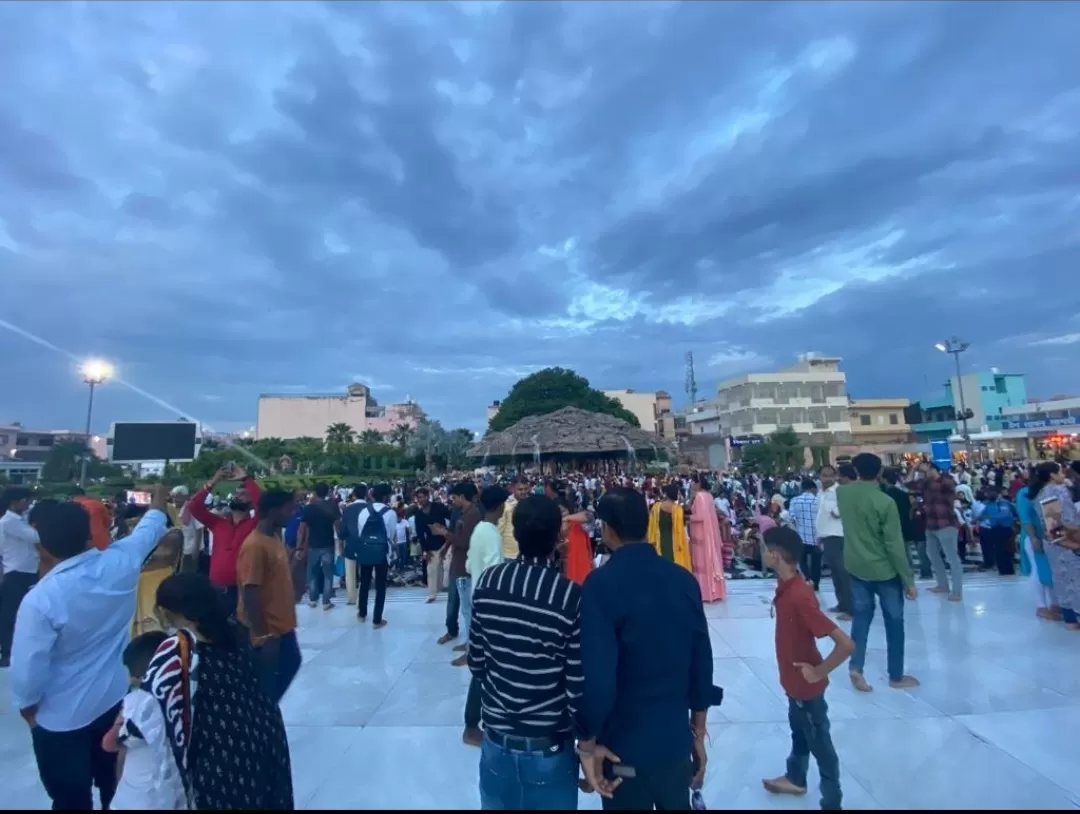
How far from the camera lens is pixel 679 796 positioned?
6.34 ft

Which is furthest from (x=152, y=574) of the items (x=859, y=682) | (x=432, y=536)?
(x=859, y=682)

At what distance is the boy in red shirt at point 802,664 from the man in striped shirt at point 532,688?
53.9 inches

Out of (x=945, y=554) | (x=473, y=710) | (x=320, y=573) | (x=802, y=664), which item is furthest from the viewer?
(x=320, y=573)

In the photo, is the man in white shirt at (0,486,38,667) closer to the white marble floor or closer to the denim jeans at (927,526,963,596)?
the white marble floor

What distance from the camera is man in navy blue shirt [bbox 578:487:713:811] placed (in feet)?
6.06

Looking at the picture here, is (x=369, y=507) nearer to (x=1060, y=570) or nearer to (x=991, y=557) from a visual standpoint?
(x=1060, y=570)

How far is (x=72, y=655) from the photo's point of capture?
7.69 feet

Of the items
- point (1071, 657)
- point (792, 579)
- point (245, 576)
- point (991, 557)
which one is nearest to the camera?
point (792, 579)

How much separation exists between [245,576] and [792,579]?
3098 millimetres

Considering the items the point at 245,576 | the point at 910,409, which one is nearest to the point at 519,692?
the point at 245,576

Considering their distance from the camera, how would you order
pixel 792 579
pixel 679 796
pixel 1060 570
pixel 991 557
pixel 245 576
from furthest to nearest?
pixel 991 557
pixel 1060 570
pixel 245 576
pixel 792 579
pixel 679 796

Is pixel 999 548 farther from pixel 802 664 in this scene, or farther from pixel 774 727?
pixel 802 664

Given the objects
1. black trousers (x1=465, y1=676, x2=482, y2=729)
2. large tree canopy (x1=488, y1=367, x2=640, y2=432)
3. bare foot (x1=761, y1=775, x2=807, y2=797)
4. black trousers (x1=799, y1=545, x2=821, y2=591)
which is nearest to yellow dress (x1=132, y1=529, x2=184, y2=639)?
black trousers (x1=465, y1=676, x2=482, y2=729)

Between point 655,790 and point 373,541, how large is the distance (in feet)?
16.6
